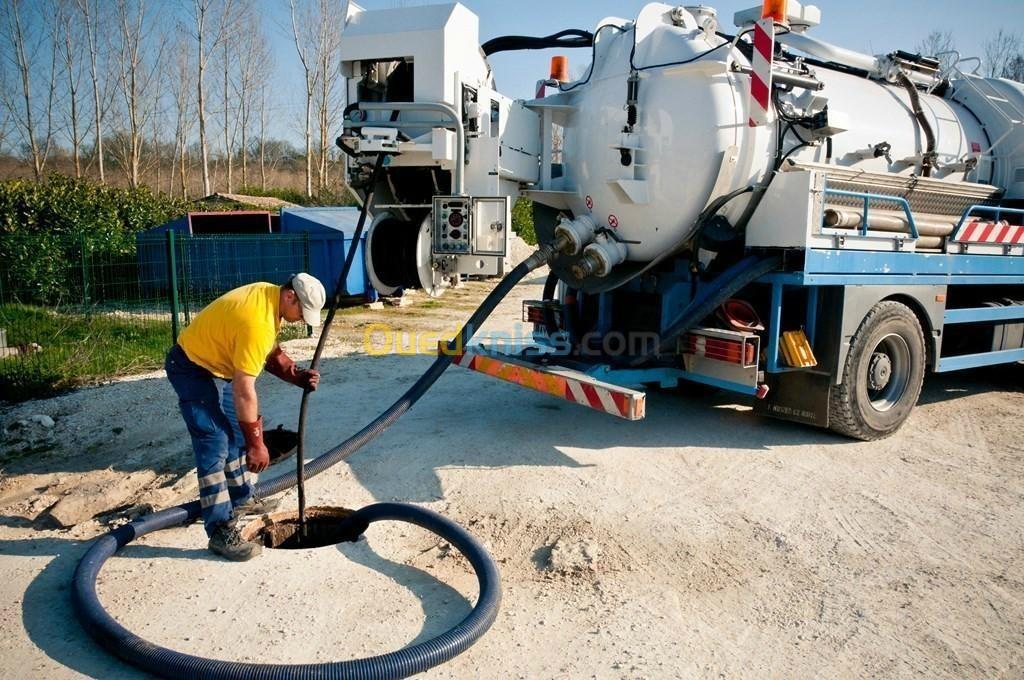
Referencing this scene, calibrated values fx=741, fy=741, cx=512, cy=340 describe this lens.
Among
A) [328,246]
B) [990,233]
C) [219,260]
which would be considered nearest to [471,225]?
[990,233]

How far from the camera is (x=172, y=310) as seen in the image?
859 cm

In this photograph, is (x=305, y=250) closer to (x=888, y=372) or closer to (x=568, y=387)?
(x=568, y=387)

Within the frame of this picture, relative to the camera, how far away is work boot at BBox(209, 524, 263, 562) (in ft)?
12.5

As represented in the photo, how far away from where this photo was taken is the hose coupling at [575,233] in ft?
18.5

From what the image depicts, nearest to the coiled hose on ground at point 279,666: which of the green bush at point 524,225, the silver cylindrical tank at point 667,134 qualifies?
the silver cylindrical tank at point 667,134

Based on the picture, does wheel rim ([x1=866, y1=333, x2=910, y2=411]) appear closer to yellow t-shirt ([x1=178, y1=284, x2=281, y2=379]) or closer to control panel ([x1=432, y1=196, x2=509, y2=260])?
control panel ([x1=432, y1=196, x2=509, y2=260])

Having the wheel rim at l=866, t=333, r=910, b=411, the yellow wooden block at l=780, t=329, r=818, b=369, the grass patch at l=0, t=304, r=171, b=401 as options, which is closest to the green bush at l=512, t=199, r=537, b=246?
the grass patch at l=0, t=304, r=171, b=401

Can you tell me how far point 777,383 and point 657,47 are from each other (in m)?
2.76

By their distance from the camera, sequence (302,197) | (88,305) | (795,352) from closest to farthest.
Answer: (795,352), (88,305), (302,197)

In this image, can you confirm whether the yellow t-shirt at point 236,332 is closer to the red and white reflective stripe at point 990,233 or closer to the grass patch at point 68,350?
the grass patch at point 68,350

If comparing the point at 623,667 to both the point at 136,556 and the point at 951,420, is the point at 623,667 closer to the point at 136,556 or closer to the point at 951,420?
the point at 136,556

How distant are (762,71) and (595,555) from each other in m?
3.41

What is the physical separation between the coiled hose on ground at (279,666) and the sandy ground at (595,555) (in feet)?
Result: 0.34

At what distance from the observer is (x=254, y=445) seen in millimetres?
3834
